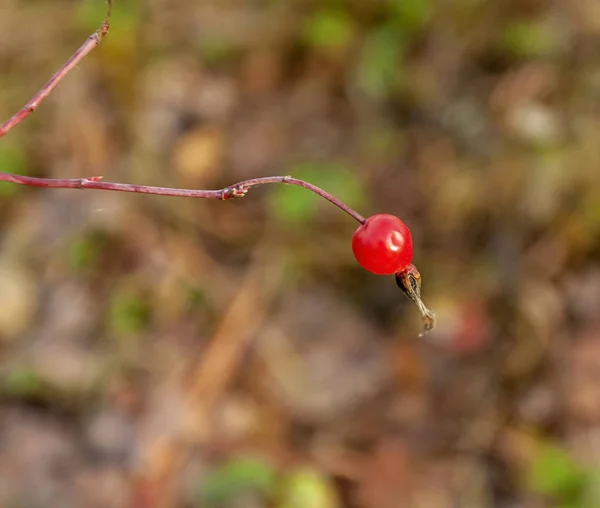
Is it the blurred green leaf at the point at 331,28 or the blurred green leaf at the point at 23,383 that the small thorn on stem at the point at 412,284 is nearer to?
the blurred green leaf at the point at 23,383

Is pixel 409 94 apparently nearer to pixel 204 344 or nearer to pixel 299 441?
pixel 204 344

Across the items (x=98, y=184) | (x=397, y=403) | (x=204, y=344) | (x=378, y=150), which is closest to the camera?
(x=98, y=184)

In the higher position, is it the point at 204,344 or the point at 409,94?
the point at 409,94

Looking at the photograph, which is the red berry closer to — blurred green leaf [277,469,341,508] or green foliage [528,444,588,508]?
blurred green leaf [277,469,341,508]

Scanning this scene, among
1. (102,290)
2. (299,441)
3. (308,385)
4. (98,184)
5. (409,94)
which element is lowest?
(98,184)

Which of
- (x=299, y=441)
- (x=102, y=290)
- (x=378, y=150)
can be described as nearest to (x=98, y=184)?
(x=299, y=441)

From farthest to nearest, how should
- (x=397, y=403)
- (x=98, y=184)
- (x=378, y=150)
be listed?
(x=378, y=150) < (x=397, y=403) < (x=98, y=184)

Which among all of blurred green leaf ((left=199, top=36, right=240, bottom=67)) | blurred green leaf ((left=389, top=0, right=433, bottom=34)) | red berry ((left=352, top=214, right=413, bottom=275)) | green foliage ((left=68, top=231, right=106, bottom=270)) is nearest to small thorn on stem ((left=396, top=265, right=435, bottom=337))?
red berry ((left=352, top=214, right=413, bottom=275))

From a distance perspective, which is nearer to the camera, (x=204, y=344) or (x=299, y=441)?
(x=299, y=441)
